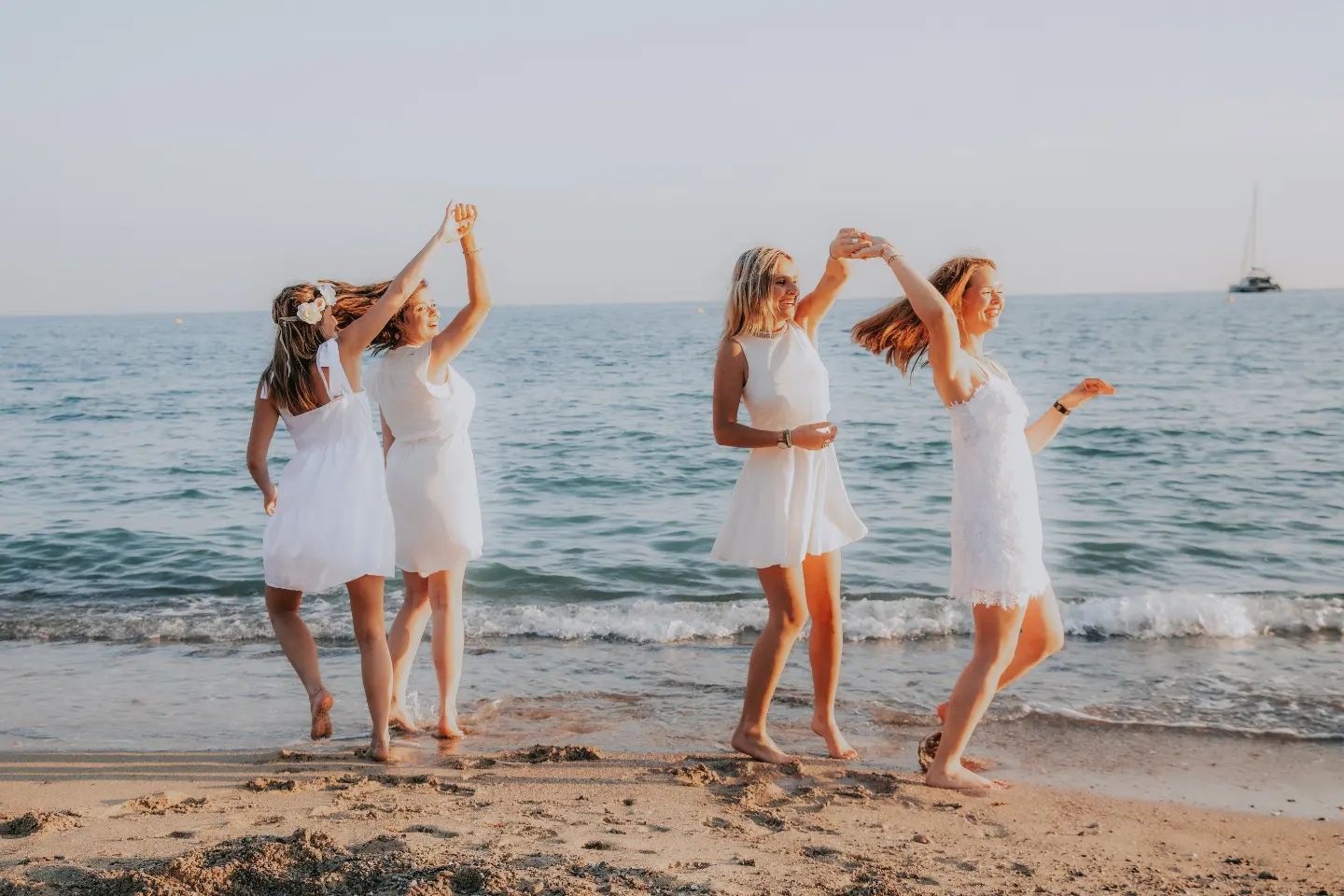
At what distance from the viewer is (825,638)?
497cm

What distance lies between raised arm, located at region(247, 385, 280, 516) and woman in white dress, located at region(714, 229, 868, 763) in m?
1.78

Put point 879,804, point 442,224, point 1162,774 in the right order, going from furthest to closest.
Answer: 1. point 1162,774
2. point 442,224
3. point 879,804

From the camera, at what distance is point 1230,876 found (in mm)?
3830

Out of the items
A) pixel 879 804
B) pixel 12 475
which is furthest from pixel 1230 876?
pixel 12 475

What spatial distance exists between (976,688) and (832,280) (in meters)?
1.66

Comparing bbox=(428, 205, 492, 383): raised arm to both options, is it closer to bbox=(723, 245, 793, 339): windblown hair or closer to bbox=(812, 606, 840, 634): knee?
bbox=(723, 245, 793, 339): windblown hair

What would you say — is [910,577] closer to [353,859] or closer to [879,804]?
[879,804]

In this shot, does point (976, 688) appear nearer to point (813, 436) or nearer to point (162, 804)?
point (813, 436)

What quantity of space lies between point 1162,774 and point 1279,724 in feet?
3.60

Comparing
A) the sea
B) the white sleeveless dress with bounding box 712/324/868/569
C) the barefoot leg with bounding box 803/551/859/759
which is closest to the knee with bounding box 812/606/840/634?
the barefoot leg with bounding box 803/551/859/759

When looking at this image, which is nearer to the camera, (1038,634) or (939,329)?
(939,329)

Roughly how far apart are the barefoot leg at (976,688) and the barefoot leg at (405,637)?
228cm

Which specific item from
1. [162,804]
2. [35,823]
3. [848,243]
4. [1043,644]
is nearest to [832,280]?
[848,243]

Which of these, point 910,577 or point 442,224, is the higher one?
point 442,224
